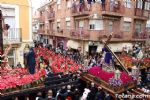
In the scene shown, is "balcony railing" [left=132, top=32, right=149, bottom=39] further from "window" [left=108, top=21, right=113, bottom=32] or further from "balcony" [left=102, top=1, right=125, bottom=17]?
"balcony" [left=102, top=1, right=125, bottom=17]

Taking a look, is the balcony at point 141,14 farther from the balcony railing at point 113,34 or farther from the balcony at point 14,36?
the balcony at point 14,36

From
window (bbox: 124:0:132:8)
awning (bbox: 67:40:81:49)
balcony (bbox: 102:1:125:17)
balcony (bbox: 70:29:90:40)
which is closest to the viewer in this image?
balcony (bbox: 102:1:125:17)

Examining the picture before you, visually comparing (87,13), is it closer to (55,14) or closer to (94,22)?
(94,22)

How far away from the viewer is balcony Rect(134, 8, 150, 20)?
81.6ft

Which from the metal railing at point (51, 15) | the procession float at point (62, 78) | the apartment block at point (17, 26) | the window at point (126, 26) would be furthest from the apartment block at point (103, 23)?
the procession float at point (62, 78)

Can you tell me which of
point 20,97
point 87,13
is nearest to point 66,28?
point 87,13

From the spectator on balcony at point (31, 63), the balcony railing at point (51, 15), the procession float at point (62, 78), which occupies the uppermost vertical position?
the balcony railing at point (51, 15)

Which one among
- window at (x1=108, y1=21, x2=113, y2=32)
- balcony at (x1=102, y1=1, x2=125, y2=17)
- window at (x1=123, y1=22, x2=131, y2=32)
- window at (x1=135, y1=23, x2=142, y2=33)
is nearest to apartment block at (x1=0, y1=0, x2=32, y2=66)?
balcony at (x1=102, y1=1, x2=125, y2=17)

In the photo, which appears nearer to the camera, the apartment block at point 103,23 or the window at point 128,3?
the apartment block at point 103,23

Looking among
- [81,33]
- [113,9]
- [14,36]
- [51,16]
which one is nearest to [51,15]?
[51,16]

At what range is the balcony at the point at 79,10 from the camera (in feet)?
73.0

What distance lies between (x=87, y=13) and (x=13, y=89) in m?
15.1

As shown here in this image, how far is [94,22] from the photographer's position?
2191 centimetres

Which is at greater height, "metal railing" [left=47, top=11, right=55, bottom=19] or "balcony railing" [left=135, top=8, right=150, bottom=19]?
"metal railing" [left=47, top=11, right=55, bottom=19]
